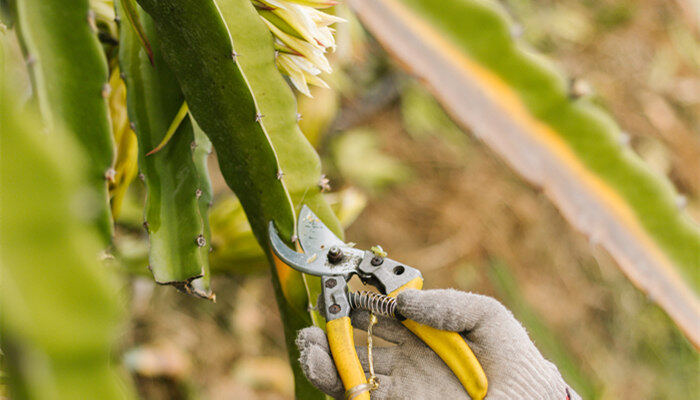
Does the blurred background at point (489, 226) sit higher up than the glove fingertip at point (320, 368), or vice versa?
the glove fingertip at point (320, 368)

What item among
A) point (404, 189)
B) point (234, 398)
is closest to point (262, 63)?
point (234, 398)

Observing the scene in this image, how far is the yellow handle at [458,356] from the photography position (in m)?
0.42

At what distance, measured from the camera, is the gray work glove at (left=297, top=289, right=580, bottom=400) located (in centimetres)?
42

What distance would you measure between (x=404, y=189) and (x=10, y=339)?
1.62m

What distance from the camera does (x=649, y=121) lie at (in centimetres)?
197

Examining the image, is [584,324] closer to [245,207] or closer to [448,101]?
[448,101]

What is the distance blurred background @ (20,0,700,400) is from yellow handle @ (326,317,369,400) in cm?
63

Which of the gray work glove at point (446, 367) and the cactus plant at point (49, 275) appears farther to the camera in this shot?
the gray work glove at point (446, 367)

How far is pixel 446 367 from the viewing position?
446 mm

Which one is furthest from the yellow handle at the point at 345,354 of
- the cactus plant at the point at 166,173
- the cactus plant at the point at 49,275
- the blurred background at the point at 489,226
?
the blurred background at the point at 489,226

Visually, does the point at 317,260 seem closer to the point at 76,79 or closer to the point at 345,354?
the point at 345,354

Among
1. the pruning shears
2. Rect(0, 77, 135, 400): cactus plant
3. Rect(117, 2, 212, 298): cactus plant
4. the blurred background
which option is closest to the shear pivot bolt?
the pruning shears

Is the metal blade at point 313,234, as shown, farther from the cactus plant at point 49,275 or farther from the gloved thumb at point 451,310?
the cactus plant at point 49,275

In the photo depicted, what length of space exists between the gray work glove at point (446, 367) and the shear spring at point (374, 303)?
12 millimetres
